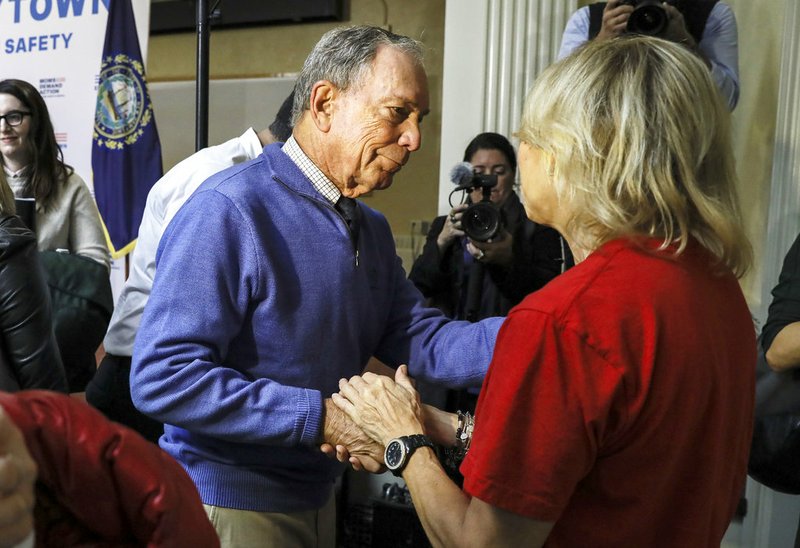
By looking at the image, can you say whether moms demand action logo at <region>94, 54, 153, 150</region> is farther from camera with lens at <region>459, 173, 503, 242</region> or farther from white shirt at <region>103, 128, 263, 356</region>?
camera with lens at <region>459, 173, 503, 242</region>

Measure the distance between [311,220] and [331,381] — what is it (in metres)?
0.27

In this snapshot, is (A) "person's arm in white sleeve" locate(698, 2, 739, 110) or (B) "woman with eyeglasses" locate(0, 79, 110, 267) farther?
(B) "woman with eyeglasses" locate(0, 79, 110, 267)

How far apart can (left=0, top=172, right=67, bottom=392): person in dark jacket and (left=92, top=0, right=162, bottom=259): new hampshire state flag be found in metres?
2.04

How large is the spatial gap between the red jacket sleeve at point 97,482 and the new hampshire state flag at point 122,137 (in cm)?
330

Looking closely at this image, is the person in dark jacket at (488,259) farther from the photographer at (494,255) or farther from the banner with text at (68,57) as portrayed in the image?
the banner with text at (68,57)

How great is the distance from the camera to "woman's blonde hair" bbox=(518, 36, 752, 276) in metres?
1.00

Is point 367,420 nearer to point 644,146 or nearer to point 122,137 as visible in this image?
point 644,146

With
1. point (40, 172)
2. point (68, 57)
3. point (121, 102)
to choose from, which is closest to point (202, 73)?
point (40, 172)

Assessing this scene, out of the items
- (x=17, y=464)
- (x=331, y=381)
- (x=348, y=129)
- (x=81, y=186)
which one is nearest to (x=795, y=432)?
(x=331, y=381)

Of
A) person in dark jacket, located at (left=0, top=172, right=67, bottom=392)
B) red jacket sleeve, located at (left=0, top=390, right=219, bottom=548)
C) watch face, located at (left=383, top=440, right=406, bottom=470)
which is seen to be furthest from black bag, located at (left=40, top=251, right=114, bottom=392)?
red jacket sleeve, located at (left=0, top=390, right=219, bottom=548)

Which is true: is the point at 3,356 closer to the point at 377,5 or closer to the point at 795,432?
the point at 795,432

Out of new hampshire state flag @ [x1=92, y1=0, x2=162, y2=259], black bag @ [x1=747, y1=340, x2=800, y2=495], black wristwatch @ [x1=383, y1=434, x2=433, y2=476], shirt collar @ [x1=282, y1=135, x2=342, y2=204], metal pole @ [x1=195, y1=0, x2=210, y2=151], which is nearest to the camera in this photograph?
black wristwatch @ [x1=383, y1=434, x2=433, y2=476]

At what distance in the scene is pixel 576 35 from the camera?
9.60 ft

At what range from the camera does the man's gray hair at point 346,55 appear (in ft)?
4.86
